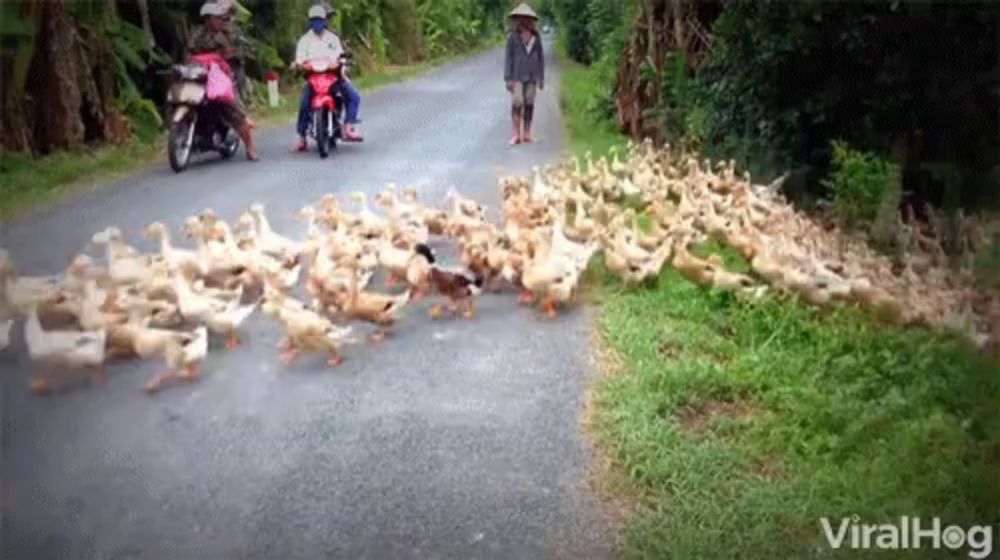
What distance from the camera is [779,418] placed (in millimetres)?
2285

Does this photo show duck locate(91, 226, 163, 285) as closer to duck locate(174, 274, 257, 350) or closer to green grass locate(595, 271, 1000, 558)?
duck locate(174, 274, 257, 350)

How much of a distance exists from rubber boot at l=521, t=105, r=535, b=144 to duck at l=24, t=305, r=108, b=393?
1.28 metres

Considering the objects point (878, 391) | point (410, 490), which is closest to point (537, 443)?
point (410, 490)

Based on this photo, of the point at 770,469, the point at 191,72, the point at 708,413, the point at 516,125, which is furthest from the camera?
the point at 516,125

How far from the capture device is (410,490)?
5.75ft

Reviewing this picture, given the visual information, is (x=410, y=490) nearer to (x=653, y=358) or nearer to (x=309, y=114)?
(x=309, y=114)

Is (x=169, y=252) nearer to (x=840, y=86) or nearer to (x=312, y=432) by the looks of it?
(x=312, y=432)

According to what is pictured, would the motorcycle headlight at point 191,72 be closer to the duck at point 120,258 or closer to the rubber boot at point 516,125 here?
the duck at point 120,258

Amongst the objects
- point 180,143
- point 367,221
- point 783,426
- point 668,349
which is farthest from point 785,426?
point 180,143

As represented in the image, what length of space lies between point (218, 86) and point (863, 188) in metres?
2.30

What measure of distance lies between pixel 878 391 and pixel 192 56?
1.52m

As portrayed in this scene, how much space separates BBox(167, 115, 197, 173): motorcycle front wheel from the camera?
1.66 metres

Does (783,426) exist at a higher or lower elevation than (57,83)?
lower

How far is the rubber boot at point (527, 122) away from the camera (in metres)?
2.66
